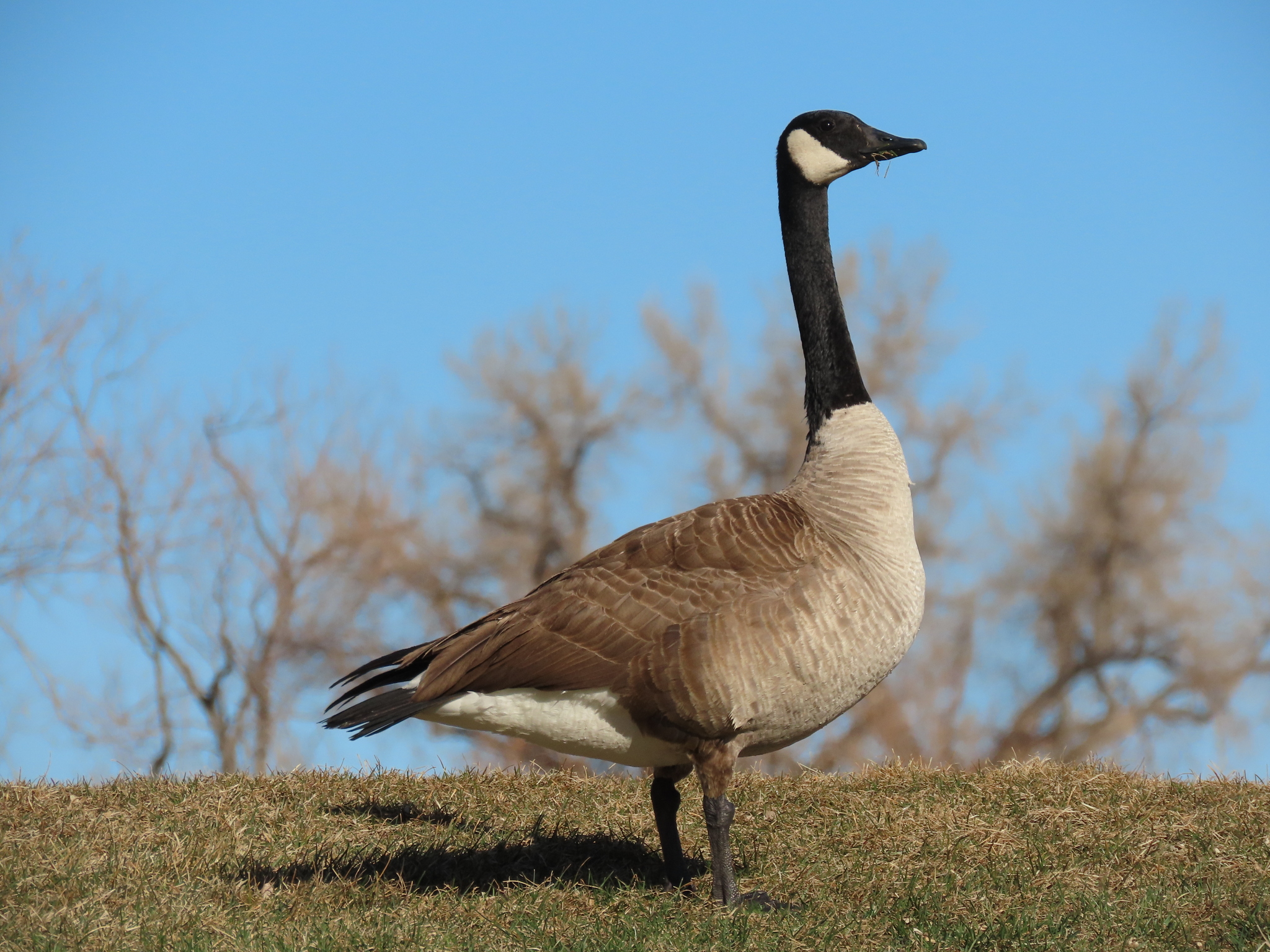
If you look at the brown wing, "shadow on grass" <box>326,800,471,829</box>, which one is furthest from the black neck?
"shadow on grass" <box>326,800,471,829</box>

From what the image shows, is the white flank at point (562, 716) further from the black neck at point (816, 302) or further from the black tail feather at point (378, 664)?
the black neck at point (816, 302)

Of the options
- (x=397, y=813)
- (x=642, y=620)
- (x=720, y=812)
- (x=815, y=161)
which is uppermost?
(x=815, y=161)

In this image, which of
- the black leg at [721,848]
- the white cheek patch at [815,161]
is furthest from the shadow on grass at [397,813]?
the white cheek patch at [815,161]

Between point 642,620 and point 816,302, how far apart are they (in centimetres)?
262

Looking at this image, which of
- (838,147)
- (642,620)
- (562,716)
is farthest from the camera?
(838,147)

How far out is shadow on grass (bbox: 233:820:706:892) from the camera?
260 inches

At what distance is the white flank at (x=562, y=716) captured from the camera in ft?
19.8

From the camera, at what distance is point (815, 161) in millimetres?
7551

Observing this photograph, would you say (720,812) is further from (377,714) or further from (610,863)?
(377,714)

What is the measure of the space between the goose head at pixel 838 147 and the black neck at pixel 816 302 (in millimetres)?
81

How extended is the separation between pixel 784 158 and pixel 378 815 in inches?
205

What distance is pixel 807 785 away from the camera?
28.3 feet

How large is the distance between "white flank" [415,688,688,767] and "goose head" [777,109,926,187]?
12.4 feet

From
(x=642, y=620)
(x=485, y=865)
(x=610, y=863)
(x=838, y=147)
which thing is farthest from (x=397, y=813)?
(x=838, y=147)
